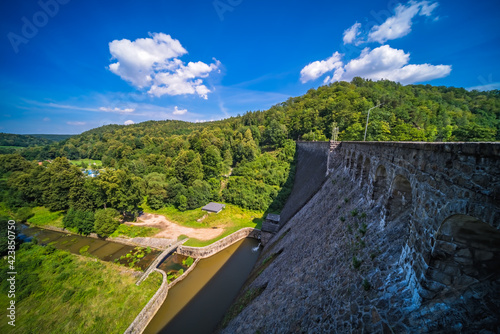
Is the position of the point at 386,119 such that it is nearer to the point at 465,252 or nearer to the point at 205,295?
the point at 465,252

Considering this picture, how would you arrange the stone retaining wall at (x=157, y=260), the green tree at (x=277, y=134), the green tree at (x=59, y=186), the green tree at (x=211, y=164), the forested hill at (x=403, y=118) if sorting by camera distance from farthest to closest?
the green tree at (x=277, y=134) < the green tree at (x=211, y=164) < the forested hill at (x=403, y=118) < the green tree at (x=59, y=186) < the stone retaining wall at (x=157, y=260)

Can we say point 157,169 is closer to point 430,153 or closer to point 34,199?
point 34,199

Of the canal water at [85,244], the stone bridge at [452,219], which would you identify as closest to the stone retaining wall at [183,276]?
the canal water at [85,244]

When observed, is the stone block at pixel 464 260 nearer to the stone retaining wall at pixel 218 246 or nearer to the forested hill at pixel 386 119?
the stone retaining wall at pixel 218 246

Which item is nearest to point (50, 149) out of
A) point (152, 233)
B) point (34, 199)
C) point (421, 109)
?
point (34, 199)

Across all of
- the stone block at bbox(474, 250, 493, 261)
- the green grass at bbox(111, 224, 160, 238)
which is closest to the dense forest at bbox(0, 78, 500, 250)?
the green grass at bbox(111, 224, 160, 238)
